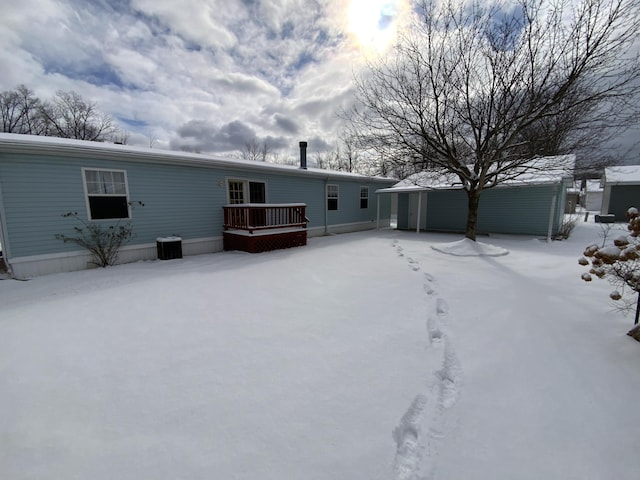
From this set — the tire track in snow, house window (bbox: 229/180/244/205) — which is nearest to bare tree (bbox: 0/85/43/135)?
house window (bbox: 229/180/244/205)

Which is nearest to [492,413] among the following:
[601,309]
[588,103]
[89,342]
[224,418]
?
[224,418]

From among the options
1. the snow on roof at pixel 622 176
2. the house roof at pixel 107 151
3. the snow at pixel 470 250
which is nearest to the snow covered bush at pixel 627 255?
the snow at pixel 470 250

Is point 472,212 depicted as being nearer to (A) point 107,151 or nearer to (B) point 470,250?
(B) point 470,250

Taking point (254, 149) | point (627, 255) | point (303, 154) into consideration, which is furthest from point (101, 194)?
point (254, 149)

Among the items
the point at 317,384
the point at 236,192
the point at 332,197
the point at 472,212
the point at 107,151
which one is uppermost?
Answer: the point at 107,151

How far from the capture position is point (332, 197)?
12445mm

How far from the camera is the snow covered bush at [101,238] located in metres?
5.93

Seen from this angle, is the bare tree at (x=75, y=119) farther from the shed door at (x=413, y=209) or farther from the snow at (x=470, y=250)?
the snow at (x=470, y=250)

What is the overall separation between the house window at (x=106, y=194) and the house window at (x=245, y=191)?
288 cm

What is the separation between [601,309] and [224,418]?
16.1 ft

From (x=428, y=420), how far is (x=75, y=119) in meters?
30.8

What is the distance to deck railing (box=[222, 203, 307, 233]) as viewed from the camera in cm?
786

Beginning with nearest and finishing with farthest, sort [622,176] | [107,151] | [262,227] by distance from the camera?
[107,151] → [262,227] → [622,176]

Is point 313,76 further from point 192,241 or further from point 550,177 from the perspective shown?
point 550,177
